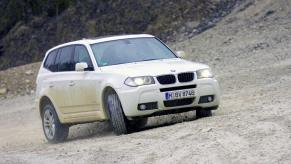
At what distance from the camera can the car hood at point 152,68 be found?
38.4ft

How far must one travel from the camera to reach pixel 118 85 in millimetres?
11711

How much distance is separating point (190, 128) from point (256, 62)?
34.1ft

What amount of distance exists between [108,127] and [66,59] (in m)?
1.59

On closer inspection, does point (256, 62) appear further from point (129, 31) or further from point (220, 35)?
point (129, 31)

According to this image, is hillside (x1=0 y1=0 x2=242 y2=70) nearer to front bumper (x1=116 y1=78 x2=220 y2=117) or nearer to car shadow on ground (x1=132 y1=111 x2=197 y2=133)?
car shadow on ground (x1=132 y1=111 x2=197 y2=133)

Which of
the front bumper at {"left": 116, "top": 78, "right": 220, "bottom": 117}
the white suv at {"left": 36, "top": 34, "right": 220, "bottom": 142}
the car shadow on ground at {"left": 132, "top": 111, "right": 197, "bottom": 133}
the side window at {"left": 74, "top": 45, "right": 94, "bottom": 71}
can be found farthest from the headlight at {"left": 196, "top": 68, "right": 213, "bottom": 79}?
the side window at {"left": 74, "top": 45, "right": 94, "bottom": 71}

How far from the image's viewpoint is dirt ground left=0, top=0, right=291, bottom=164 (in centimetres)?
899

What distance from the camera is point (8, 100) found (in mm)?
25250

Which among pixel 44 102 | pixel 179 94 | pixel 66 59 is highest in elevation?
pixel 66 59

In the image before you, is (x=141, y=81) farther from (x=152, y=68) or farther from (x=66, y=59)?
(x=66, y=59)

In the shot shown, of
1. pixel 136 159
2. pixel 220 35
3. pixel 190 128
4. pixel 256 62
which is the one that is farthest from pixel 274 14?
pixel 136 159

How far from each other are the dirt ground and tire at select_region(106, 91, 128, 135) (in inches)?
7.9

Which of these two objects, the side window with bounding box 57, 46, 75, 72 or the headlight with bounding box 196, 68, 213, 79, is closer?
the headlight with bounding box 196, 68, 213, 79

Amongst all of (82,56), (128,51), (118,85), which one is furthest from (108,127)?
(118,85)
